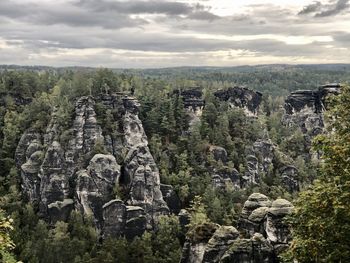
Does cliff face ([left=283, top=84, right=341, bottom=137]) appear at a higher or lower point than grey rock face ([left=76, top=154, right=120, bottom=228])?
higher

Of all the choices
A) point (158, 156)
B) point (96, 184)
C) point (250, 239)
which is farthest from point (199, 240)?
point (158, 156)

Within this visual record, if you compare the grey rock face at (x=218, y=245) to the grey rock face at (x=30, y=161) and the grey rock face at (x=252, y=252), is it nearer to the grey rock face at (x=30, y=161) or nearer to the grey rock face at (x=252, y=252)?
the grey rock face at (x=252, y=252)

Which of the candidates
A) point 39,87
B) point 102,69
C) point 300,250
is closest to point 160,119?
point 102,69

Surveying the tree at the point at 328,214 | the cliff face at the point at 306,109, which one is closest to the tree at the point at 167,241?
the tree at the point at 328,214

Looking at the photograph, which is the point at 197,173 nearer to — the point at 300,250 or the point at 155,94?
the point at 155,94

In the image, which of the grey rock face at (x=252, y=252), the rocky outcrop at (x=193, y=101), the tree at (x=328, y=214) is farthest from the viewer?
the rocky outcrop at (x=193, y=101)

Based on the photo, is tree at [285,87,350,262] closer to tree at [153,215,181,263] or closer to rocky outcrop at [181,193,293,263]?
rocky outcrop at [181,193,293,263]

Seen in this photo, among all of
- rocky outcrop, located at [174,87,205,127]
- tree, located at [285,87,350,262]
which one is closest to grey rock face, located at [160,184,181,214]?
rocky outcrop, located at [174,87,205,127]
